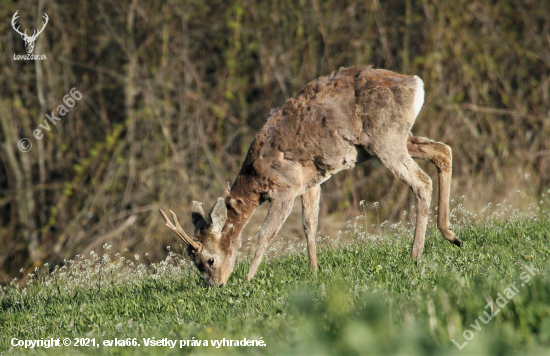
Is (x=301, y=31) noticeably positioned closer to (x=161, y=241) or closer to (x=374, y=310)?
(x=161, y=241)

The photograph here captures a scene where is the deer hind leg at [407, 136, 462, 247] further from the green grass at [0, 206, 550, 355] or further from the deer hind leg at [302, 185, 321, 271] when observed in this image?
the deer hind leg at [302, 185, 321, 271]

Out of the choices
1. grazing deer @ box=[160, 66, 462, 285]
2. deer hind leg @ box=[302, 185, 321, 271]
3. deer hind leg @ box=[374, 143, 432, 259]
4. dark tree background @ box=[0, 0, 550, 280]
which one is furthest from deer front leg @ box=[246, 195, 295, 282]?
dark tree background @ box=[0, 0, 550, 280]

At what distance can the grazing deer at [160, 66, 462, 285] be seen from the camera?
6.61 meters

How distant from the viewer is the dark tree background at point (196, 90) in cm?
1368

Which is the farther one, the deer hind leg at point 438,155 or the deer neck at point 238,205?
the deer neck at point 238,205

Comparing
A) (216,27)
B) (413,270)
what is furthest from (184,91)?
(413,270)

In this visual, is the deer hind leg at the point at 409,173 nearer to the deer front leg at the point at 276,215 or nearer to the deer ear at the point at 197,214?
the deer front leg at the point at 276,215

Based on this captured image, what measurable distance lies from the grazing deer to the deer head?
11 millimetres

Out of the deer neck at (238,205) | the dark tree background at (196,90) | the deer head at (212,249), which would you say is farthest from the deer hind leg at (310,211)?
the dark tree background at (196,90)

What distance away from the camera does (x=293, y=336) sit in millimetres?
A: 3633

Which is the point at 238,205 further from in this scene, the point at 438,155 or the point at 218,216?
the point at 438,155

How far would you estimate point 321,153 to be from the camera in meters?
6.84

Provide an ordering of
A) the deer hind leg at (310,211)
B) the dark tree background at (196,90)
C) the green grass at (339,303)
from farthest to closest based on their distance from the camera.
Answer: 1. the dark tree background at (196,90)
2. the deer hind leg at (310,211)
3. the green grass at (339,303)

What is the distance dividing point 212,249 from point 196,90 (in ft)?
25.6
